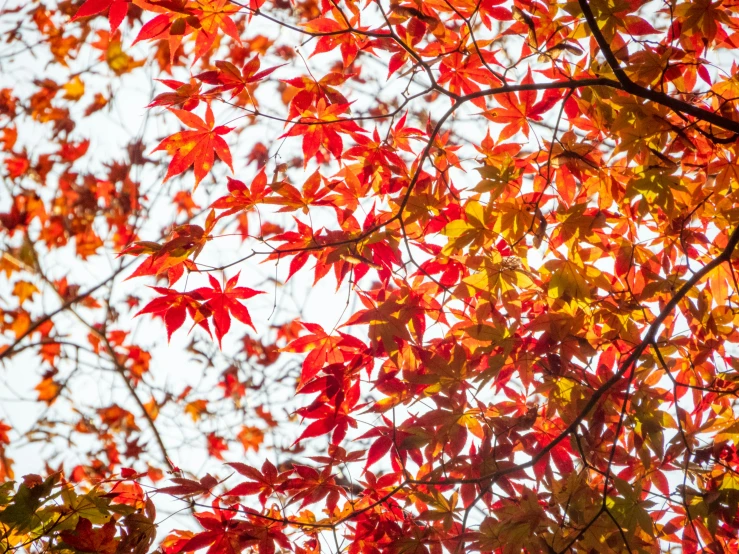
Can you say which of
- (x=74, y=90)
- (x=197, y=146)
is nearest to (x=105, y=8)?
(x=197, y=146)

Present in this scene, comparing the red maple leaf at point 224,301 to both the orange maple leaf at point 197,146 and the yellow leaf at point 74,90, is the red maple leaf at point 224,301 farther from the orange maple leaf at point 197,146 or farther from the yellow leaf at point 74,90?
the yellow leaf at point 74,90

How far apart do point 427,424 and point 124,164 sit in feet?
11.5

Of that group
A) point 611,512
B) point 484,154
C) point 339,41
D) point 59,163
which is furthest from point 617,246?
point 59,163

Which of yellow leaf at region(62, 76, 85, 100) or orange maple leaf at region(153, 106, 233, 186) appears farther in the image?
yellow leaf at region(62, 76, 85, 100)

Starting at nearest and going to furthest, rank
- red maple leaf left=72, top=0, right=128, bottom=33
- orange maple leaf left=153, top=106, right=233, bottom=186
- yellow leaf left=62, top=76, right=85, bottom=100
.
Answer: red maple leaf left=72, top=0, right=128, bottom=33, orange maple leaf left=153, top=106, right=233, bottom=186, yellow leaf left=62, top=76, right=85, bottom=100

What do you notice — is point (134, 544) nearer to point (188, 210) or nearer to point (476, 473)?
point (476, 473)

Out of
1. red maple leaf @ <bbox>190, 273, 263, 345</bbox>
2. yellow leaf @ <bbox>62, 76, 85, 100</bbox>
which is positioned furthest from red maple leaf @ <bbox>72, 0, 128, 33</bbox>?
yellow leaf @ <bbox>62, 76, 85, 100</bbox>

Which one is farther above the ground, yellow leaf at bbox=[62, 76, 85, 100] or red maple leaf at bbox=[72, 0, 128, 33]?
yellow leaf at bbox=[62, 76, 85, 100]

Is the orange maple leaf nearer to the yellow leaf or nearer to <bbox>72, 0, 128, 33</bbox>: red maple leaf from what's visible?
<bbox>72, 0, 128, 33</bbox>: red maple leaf

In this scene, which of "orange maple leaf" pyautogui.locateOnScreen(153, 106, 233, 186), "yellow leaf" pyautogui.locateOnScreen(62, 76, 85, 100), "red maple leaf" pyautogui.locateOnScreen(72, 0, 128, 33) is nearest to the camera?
"red maple leaf" pyautogui.locateOnScreen(72, 0, 128, 33)

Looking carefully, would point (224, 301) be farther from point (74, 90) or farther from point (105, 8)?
point (74, 90)

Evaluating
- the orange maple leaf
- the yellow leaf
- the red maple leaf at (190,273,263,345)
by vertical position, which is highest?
the yellow leaf

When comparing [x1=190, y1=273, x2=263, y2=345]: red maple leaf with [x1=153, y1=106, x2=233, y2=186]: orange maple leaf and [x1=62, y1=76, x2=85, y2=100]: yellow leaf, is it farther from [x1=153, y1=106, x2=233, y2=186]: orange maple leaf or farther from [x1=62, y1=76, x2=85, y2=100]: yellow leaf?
[x1=62, y1=76, x2=85, y2=100]: yellow leaf

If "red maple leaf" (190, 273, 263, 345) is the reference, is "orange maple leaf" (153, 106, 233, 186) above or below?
above
